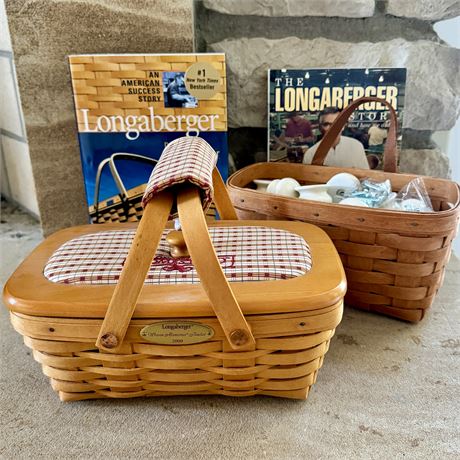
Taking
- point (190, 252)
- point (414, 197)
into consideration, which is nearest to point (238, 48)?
point (414, 197)

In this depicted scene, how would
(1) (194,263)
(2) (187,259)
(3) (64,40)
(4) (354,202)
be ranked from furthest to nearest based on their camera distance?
1. (3) (64,40)
2. (4) (354,202)
3. (2) (187,259)
4. (1) (194,263)

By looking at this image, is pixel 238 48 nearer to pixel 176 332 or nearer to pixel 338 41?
pixel 338 41

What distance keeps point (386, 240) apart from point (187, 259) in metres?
0.27

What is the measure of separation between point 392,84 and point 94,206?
58 cm

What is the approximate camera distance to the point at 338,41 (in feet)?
2.87

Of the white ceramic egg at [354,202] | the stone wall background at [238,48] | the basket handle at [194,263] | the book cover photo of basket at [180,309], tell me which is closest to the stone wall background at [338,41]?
the stone wall background at [238,48]

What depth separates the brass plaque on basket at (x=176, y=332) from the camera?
0.50m

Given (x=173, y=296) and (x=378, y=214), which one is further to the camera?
(x=378, y=214)

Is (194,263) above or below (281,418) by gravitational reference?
above

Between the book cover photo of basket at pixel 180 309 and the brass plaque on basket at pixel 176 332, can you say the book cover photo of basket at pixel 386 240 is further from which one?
the brass plaque on basket at pixel 176 332

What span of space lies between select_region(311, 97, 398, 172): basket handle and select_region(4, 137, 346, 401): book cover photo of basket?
0.29m

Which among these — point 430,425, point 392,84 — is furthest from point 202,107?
point 430,425

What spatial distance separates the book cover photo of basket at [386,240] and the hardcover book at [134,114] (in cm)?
16

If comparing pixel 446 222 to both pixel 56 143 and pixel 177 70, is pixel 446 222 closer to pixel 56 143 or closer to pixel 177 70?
pixel 177 70
